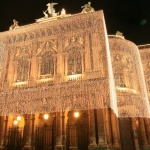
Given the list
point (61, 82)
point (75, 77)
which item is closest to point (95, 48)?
point (75, 77)

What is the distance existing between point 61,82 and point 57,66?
5.34ft

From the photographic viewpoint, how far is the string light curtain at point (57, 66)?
408 inches

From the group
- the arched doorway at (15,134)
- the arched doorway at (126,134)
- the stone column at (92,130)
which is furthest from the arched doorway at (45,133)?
the arched doorway at (126,134)

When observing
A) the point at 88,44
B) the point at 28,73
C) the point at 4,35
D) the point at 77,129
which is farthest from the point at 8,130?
the point at 88,44

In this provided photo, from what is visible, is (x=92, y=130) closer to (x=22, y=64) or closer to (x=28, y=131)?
(x=28, y=131)

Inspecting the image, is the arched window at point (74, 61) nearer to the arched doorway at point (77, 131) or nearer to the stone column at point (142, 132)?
the arched doorway at point (77, 131)

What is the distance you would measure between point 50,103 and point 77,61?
123 inches

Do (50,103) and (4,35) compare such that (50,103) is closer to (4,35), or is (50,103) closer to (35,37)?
(35,37)

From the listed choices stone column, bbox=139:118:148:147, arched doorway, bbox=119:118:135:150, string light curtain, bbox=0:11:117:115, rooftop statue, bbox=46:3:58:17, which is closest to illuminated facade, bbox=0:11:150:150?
string light curtain, bbox=0:11:117:115

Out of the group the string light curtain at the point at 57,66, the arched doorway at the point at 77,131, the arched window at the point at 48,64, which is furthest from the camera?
the arched doorway at the point at 77,131

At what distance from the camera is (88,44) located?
12164 mm

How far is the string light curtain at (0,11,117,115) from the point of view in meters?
10.4

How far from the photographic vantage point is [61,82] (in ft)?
37.2

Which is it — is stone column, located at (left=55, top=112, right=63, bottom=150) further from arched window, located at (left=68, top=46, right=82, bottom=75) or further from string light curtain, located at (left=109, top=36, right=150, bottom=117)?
string light curtain, located at (left=109, top=36, right=150, bottom=117)
